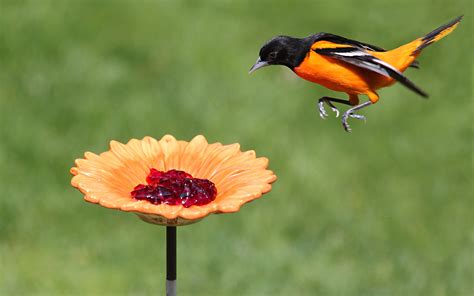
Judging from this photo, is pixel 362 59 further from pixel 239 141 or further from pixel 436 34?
pixel 239 141

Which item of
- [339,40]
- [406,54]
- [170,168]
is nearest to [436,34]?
[406,54]

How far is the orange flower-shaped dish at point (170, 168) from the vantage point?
307 centimetres

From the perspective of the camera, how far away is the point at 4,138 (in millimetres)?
7883

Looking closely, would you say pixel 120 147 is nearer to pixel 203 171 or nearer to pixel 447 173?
pixel 203 171

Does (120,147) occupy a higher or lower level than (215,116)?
lower

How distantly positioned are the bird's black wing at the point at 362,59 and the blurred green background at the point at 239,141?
4807 millimetres

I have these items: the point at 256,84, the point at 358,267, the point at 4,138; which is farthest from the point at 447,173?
the point at 4,138

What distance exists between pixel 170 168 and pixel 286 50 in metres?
1.32

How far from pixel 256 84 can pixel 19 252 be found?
287 centimetres

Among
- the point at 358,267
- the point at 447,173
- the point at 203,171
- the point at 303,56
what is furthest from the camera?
the point at 447,173

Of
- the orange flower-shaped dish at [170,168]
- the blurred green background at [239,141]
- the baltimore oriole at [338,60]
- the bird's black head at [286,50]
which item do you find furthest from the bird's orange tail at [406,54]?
the blurred green background at [239,141]

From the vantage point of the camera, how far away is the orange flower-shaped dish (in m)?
3.07

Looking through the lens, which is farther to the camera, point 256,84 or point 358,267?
point 256,84

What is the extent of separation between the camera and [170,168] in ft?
12.2
